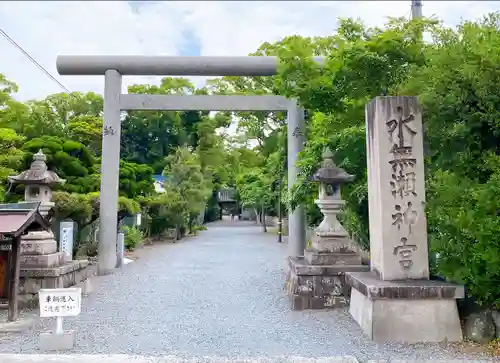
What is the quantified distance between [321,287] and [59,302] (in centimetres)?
416

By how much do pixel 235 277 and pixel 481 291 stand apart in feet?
21.4

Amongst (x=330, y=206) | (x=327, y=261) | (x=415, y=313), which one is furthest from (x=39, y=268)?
(x=415, y=313)

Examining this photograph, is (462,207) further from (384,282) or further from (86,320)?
(86,320)

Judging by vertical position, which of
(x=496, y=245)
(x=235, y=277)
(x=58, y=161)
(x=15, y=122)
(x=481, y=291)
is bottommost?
(x=235, y=277)

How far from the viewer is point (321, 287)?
684 centimetres

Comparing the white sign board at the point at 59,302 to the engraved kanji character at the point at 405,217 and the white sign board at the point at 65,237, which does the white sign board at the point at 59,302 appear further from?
the white sign board at the point at 65,237

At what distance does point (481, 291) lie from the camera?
4.75 meters

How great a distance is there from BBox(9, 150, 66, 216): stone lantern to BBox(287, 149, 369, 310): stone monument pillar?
565cm

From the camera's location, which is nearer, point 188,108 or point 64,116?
point 188,108

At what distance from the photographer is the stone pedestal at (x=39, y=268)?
6.88 m

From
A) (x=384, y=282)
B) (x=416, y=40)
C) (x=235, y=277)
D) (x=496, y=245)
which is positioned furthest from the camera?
(x=235, y=277)

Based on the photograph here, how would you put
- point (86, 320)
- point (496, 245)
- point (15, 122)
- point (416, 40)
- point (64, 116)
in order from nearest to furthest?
point (496, 245), point (86, 320), point (416, 40), point (15, 122), point (64, 116)

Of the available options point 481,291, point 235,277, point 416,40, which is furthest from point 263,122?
point 481,291

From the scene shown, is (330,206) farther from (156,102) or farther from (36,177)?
(36,177)
